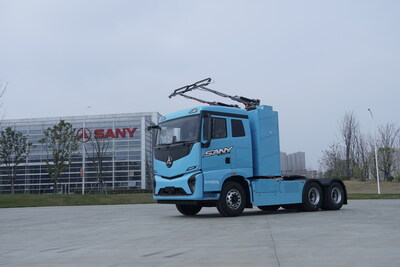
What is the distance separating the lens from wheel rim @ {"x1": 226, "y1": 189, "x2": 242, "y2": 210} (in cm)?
1100

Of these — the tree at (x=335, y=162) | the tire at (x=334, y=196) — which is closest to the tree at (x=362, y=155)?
the tree at (x=335, y=162)

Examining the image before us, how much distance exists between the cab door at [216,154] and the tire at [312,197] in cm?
336

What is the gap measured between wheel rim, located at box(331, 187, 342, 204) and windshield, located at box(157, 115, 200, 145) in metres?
5.94

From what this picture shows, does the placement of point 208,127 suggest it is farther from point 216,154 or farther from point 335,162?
point 335,162

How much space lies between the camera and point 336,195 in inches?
541

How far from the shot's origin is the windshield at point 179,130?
1081 cm

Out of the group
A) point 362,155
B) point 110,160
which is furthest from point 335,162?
point 110,160

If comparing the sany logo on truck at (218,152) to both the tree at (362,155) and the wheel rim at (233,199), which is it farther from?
the tree at (362,155)

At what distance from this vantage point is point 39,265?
15.2 ft

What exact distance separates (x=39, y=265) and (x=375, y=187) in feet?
134

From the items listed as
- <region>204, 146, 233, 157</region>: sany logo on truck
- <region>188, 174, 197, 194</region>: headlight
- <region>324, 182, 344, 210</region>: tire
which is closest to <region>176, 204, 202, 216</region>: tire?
<region>188, 174, 197, 194</region>: headlight

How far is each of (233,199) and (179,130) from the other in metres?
2.51

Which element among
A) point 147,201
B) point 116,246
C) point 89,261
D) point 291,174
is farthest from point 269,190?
point 147,201

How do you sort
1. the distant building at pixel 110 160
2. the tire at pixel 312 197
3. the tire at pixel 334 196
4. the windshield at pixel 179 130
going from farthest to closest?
1. the distant building at pixel 110 160
2. the tire at pixel 334 196
3. the tire at pixel 312 197
4. the windshield at pixel 179 130
